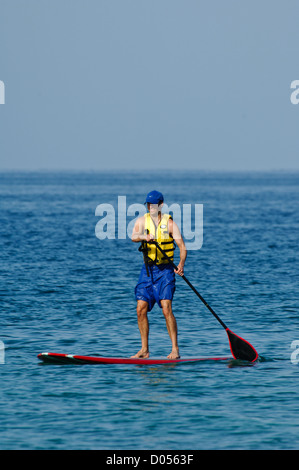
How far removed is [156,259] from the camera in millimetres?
13312

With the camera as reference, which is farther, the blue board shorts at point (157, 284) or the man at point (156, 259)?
the blue board shorts at point (157, 284)

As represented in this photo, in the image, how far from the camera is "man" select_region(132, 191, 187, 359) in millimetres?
13109

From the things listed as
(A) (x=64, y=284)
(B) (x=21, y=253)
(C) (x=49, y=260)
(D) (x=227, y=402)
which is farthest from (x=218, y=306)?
(B) (x=21, y=253)

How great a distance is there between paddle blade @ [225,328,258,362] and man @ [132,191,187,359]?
1.04m

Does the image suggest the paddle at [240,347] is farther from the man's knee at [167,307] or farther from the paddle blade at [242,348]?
the man's knee at [167,307]

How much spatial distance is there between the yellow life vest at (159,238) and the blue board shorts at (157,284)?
140 millimetres

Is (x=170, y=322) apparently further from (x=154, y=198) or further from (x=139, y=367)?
(x=154, y=198)

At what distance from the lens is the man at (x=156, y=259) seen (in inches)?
516

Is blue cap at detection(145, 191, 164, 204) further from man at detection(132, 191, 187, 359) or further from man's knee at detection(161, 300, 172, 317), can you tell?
man's knee at detection(161, 300, 172, 317)

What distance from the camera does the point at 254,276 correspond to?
26312 millimetres


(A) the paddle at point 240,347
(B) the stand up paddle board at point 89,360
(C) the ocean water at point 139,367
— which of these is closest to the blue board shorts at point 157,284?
(A) the paddle at point 240,347

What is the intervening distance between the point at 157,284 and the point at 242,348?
1.84m

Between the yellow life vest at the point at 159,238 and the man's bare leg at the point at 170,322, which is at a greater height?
the yellow life vest at the point at 159,238
